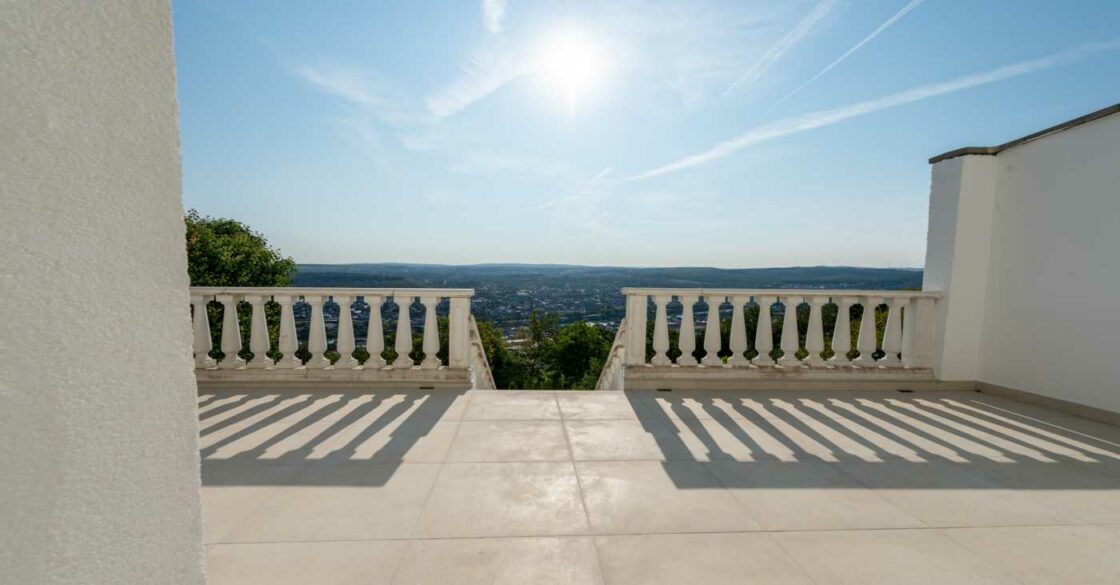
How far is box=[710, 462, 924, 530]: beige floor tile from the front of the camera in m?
2.22

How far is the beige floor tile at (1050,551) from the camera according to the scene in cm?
186

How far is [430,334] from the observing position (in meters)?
4.60

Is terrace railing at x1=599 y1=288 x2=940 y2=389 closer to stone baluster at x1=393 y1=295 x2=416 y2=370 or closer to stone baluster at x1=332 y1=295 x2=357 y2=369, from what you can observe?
stone baluster at x1=393 y1=295 x2=416 y2=370

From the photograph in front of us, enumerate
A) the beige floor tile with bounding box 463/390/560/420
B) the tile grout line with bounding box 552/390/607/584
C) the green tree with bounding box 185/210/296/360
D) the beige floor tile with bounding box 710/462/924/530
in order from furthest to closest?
the green tree with bounding box 185/210/296/360
the beige floor tile with bounding box 463/390/560/420
the beige floor tile with bounding box 710/462/924/530
the tile grout line with bounding box 552/390/607/584

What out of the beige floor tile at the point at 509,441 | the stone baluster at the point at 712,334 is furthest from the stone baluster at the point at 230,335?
the stone baluster at the point at 712,334

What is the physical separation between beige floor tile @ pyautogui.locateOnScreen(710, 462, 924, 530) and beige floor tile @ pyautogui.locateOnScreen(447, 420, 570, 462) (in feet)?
3.37

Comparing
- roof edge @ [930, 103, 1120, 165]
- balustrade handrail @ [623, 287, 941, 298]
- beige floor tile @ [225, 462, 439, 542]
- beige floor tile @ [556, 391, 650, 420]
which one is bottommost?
beige floor tile @ [556, 391, 650, 420]

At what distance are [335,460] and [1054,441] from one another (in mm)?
4982

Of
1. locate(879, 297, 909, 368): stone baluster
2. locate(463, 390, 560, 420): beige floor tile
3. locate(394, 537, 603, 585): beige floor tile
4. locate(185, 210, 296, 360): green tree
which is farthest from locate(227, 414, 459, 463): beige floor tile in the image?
locate(185, 210, 296, 360): green tree

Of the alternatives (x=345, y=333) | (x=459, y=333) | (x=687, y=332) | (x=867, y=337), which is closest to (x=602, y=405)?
(x=687, y=332)

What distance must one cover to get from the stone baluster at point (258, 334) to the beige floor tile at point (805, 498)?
4.26m

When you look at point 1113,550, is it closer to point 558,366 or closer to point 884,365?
point 884,365

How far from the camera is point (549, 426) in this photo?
3516 mm

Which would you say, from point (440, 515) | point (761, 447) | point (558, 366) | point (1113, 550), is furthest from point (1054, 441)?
point (558, 366)
